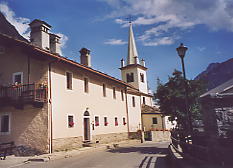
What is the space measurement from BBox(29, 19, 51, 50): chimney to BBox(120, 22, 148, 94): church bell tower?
2497 cm

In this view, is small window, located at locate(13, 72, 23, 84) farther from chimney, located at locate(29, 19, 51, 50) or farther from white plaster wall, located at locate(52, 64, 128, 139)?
chimney, located at locate(29, 19, 51, 50)

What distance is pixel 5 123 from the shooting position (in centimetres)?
1568

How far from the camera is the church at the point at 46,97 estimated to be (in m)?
14.6

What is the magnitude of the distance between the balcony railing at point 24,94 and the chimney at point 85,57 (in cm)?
906

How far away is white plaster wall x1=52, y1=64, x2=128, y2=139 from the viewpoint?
51.1ft

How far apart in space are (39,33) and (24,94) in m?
5.35

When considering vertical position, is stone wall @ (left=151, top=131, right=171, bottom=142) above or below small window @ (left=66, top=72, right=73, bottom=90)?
below

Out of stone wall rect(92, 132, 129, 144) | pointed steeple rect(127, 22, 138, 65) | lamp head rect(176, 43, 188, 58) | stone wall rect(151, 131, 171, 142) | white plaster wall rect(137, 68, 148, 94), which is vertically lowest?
stone wall rect(151, 131, 171, 142)

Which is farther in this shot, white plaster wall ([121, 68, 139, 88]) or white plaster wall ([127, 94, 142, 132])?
white plaster wall ([121, 68, 139, 88])

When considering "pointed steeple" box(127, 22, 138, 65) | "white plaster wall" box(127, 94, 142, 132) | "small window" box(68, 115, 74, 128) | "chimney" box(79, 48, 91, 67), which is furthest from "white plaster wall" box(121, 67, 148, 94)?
"small window" box(68, 115, 74, 128)

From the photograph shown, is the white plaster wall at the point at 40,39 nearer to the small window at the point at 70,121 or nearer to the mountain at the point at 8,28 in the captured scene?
the small window at the point at 70,121

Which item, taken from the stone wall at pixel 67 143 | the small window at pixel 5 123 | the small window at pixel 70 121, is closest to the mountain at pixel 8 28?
the small window at pixel 5 123

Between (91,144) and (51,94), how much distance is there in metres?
5.79

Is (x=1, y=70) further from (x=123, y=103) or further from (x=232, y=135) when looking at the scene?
(x=232, y=135)
